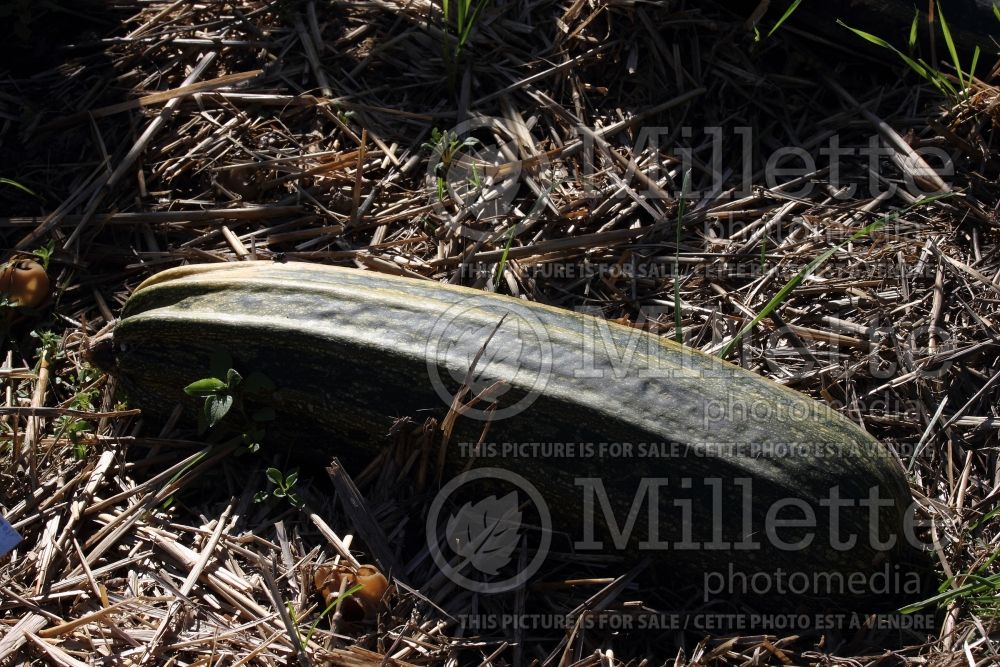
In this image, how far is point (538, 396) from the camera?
9.23 ft

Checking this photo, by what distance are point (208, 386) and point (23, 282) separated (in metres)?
1.12

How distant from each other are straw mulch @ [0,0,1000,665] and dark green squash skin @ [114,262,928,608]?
0.18m

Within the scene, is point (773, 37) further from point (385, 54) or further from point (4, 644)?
point (4, 644)

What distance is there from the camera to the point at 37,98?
4301 millimetres

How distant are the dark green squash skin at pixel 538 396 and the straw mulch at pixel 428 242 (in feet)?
0.60

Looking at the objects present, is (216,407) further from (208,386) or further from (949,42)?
(949,42)

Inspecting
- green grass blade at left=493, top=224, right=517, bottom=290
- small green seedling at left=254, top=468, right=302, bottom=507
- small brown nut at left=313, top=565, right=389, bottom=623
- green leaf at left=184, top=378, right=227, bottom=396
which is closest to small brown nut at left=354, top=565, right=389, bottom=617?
small brown nut at left=313, top=565, right=389, bottom=623

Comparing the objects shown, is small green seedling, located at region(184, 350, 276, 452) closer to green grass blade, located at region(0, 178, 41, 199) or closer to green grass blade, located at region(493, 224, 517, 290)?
green grass blade, located at region(493, 224, 517, 290)

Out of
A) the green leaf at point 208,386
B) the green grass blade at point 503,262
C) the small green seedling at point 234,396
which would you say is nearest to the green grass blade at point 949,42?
the green grass blade at point 503,262

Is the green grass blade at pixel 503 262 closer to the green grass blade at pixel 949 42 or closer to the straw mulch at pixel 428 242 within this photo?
the straw mulch at pixel 428 242

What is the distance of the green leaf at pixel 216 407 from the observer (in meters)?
2.99

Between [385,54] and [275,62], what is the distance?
506 mm

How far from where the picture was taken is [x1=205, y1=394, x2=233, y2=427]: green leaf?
299 centimetres

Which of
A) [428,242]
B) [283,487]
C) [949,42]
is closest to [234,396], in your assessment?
[283,487]
